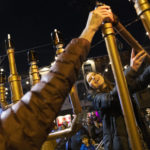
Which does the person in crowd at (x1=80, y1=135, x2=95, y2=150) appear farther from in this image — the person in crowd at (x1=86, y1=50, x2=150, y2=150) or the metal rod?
the metal rod

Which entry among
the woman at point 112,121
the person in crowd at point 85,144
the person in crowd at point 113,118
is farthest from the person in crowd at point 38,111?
the person in crowd at point 85,144

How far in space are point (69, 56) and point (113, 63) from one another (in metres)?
0.23

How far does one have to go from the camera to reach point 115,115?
180 centimetres

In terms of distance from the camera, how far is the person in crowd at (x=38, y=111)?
0.63m

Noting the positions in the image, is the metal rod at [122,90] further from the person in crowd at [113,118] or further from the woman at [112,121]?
the woman at [112,121]

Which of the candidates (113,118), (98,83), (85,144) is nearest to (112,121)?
(113,118)

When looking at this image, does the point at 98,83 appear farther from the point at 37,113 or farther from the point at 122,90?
the point at 37,113

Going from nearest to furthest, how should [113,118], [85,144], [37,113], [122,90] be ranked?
[37,113], [122,90], [113,118], [85,144]

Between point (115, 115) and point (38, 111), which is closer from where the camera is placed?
point (38, 111)

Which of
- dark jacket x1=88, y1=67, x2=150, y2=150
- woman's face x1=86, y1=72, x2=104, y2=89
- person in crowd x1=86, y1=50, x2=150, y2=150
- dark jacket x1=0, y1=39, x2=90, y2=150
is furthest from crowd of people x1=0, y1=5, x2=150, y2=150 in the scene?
woman's face x1=86, y1=72, x2=104, y2=89

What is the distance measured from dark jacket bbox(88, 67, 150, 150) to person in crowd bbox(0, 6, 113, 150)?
915 millimetres

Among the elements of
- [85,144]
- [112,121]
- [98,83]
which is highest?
[98,83]

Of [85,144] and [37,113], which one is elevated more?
[37,113]

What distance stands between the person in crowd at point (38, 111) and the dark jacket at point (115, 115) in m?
0.91
